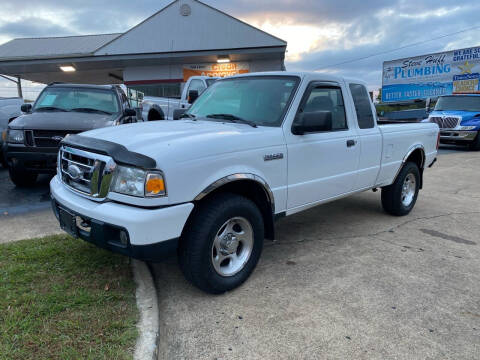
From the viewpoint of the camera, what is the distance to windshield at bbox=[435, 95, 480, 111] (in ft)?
46.9

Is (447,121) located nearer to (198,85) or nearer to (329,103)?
(198,85)

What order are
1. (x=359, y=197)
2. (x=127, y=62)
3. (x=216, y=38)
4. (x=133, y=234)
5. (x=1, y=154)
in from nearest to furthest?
(x=133, y=234), (x=359, y=197), (x=1, y=154), (x=216, y=38), (x=127, y=62)

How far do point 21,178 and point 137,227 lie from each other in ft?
17.3

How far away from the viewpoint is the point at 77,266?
3.46 metres

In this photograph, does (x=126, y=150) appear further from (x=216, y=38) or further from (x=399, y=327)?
(x=216, y=38)

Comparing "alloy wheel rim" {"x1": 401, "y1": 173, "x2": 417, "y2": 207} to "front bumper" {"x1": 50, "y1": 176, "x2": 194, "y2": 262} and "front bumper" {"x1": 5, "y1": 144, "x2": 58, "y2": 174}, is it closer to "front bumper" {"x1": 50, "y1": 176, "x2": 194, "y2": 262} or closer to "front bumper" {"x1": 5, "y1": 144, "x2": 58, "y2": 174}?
"front bumper" {"x1": 50, "y1": 176, "x2": 194, "y2": 262}

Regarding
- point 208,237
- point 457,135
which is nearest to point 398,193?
point 208,237

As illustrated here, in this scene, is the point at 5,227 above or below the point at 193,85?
below

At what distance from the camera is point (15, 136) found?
598 cm

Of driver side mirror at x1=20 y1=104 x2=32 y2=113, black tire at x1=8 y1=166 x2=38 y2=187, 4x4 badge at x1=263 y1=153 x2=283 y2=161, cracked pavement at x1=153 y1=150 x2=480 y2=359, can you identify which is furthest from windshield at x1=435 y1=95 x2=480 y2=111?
black tire at x1=8 y1=166 x2=38 y2=187

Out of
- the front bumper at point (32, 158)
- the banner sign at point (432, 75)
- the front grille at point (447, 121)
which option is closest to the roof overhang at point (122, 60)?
the front grille at point (447, 121)

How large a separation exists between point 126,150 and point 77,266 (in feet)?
4.73

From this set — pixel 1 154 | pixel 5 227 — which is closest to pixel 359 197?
pixel 5 227

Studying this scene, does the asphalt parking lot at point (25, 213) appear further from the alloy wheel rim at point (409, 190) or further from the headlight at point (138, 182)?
the alloy wheel rim at point (409, 190)
